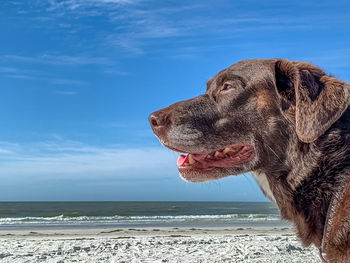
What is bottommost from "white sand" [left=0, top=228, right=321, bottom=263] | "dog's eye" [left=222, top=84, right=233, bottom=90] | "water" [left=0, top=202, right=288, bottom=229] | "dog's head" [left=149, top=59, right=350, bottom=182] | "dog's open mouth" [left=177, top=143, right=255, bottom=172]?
"white sand" [left=0, top=228, right=321, bottom=263]

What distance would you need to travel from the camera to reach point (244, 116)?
137 inches

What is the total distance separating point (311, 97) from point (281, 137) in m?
0.40

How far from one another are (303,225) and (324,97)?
39.9 inches

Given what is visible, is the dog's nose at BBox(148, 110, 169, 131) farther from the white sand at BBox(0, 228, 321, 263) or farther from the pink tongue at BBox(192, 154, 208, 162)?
the white sand at BBox(0, 228, 321, 263)

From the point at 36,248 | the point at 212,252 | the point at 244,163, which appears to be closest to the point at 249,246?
the point at 212,252

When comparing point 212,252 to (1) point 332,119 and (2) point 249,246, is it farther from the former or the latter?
(1) point 332,119

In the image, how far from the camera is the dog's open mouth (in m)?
3.46

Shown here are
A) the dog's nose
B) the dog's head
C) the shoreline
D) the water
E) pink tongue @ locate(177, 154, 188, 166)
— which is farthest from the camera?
the water

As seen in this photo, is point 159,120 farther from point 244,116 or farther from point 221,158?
point 244,116

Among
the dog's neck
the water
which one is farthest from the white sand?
the dog's neck

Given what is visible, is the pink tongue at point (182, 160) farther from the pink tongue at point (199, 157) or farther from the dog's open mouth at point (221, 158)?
the pink tongue at point (199, 157)

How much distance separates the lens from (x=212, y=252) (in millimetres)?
10164

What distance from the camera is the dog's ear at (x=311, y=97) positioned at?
300 centimetres

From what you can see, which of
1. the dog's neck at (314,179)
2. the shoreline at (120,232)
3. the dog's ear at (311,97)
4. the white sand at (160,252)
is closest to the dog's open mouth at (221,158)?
the dog's neck at (314,179)
